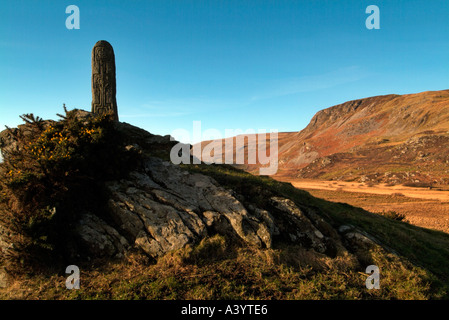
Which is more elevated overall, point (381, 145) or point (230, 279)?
point (381, 145)

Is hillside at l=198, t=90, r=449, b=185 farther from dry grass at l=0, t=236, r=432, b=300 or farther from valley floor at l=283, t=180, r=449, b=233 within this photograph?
dry grass at l=0, t=236, r=432, b=300

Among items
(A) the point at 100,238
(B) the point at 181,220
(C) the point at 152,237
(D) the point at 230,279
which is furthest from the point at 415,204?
(A) the point at 100,238

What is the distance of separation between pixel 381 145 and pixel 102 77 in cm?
9708

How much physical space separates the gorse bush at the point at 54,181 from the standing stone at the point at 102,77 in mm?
6124

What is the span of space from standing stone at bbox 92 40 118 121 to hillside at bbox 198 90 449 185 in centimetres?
6257

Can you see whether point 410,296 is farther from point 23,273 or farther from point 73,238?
point 23,273

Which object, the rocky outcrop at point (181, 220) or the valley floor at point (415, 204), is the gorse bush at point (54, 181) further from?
the valley floor at point (415, 204)

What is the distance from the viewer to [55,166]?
7953 millimetres

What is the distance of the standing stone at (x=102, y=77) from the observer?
15680mm

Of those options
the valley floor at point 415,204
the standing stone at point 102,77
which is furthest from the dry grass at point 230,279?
the valley floor at point 415,204

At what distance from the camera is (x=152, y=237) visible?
27.0 ft

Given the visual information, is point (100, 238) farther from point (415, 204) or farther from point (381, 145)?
point (381, 145)

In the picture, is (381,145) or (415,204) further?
(381,145)
